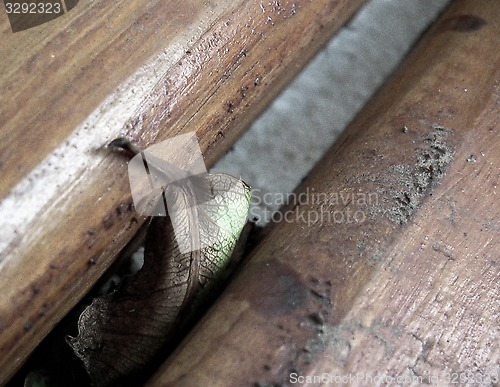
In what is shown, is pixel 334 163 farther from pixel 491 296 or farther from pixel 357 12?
pixel 357 12

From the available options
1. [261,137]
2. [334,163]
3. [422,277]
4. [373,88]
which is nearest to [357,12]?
[373,88]

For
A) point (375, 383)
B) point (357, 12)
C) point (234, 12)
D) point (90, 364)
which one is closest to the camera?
point (375, 383)

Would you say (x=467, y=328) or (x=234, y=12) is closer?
(x=467, y=328)

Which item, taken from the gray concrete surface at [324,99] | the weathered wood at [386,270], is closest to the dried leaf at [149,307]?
the weathered wood at [386,270]

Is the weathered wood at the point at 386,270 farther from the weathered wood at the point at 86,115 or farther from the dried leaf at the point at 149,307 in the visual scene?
the weathered wood at the point at 86,115

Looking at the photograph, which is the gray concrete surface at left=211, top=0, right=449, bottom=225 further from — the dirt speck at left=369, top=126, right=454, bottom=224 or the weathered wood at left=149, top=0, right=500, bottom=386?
the dirt speck at left=369, top=126, right=454, bottom=224

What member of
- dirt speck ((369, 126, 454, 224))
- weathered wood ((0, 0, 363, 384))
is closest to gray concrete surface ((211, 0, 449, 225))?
weathered wood ((0, 0, 363, 384))
